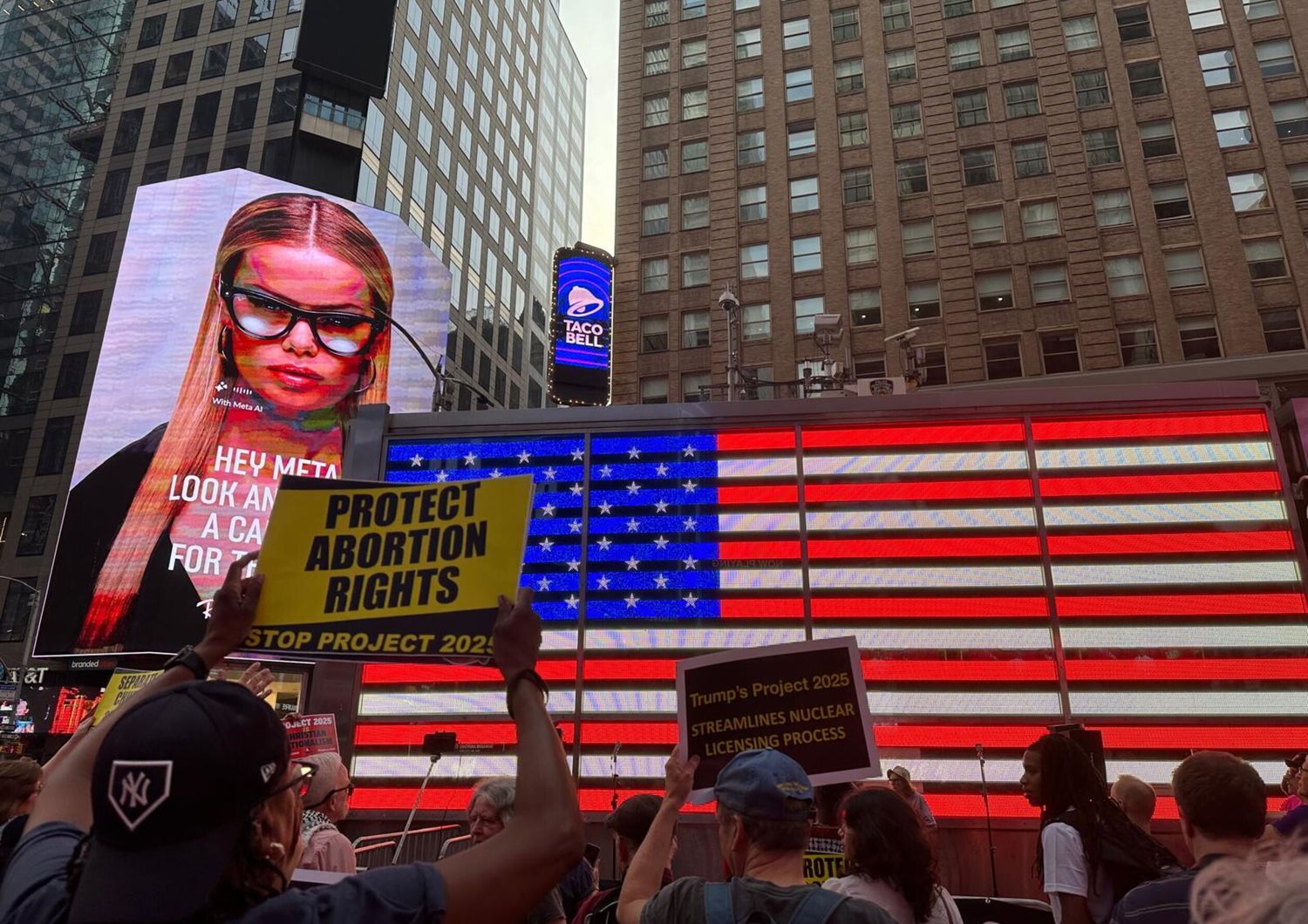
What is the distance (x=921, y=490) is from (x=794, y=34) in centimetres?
3882

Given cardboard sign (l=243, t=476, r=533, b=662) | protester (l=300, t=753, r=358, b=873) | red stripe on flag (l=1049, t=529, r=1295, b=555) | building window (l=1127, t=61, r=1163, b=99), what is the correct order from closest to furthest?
cardboard sign (l=243, t=476, r=533, b=662) < protester (l=300, t=753, r=358, b=873) < red stripe on flag (l=1049, t=529, r=1295, b=555) < building window (l=1127, t=61, r=1163, b=99)

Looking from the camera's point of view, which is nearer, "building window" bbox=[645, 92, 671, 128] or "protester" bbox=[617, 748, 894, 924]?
"protester" bbox=[617, 748, 894, 924]

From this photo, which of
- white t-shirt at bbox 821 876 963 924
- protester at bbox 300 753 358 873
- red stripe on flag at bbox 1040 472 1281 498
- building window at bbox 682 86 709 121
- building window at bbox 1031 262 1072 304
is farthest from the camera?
building window at bbox 682 86 709 121

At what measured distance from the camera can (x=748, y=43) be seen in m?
46.9

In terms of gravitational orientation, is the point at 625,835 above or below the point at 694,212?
below

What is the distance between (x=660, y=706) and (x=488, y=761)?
275cm

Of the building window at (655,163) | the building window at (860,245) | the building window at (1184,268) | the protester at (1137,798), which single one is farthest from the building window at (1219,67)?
the protester at (1137,798)

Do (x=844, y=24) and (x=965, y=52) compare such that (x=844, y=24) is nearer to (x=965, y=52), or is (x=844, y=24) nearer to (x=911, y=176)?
(x=965, y=52)

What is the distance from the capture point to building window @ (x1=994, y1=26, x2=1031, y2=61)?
41.2 metres

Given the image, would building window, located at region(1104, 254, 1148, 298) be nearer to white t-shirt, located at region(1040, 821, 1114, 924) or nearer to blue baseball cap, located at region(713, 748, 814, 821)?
white t-shirt, located at region(1040, 821, 1114, 924)

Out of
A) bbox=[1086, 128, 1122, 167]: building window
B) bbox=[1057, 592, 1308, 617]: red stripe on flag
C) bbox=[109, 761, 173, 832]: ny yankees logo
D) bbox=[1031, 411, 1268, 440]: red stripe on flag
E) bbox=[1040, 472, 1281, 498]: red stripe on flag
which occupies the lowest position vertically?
bbox=[109, 761, 173, 832]: ny yankees logo

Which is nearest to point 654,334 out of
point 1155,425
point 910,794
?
point 1155,425

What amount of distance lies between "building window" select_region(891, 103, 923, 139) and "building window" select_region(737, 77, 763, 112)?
22.4ft

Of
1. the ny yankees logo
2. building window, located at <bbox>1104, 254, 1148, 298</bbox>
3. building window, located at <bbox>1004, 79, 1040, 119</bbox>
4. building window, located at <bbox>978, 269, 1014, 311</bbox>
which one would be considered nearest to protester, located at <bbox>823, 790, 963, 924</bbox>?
the ny yankees logo
